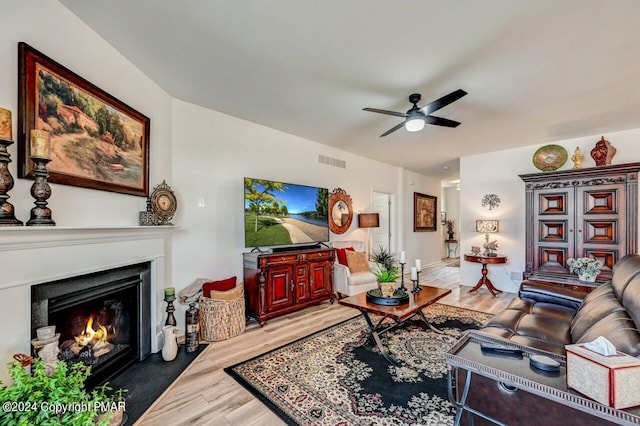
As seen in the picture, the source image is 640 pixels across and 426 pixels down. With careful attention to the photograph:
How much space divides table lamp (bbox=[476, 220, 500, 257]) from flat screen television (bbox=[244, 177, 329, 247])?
9.63ft

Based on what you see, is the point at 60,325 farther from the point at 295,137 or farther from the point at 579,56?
the point at 579,56

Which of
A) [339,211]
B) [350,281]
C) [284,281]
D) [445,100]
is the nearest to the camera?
[445,100]

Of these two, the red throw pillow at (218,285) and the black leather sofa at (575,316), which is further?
the red throw pillow at (218,285)

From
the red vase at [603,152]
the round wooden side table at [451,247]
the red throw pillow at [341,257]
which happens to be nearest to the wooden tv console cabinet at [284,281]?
the red throw pillow at [341,257]

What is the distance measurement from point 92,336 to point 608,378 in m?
3.05

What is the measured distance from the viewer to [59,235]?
166 cm

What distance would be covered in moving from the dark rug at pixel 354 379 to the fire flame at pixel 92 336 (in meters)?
1.03

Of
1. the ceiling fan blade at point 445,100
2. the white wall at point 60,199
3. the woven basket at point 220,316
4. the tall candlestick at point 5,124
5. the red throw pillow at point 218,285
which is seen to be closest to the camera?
the tall candlestick at point 5,124

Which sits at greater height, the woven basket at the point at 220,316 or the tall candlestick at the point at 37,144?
the tall candlestick at the point at 37,144

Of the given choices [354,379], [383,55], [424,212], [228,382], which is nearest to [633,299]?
[354,379]

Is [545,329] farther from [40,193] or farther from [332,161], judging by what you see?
[332,161]

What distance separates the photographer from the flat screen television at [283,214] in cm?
350

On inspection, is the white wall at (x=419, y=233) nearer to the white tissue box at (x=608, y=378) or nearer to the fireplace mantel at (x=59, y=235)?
the white tissue box at (x=608, y=378)

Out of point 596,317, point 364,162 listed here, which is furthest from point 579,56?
point 364,162
